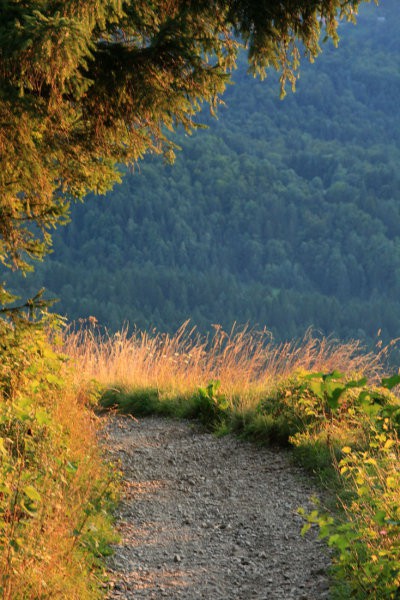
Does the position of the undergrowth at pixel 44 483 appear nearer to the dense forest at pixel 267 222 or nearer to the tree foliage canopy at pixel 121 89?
the tree foliage canopy at pixel 121 89

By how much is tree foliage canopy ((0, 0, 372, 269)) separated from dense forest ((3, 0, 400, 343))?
65041mm

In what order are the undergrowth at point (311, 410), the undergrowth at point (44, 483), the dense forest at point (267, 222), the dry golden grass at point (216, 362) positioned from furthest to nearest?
the dense forest at point (267, 222) < the dry golden grass at point (216, 362) < the undergrowth at point (311, 410) < the undergrowth at point (44, 483)

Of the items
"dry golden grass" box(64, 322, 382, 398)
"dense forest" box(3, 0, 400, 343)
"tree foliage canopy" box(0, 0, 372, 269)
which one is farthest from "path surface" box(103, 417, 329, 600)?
"dense forest" box(3, 0, 400, 343)

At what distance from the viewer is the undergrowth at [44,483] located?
3.18 m

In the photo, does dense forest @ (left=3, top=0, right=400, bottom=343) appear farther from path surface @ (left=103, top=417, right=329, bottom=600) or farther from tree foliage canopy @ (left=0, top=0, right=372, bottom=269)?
tree foliage canopy @ (left=0, top=0, right=372, bottom=269)

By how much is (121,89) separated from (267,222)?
289 feet

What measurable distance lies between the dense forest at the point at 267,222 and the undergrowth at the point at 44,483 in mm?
64497

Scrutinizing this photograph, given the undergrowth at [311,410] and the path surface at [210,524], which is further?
the path surface at [210,524]

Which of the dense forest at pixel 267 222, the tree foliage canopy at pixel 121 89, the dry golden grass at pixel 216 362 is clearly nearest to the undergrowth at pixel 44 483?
the tree foliage canopy at pixel 121 89

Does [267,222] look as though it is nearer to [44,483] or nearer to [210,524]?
[210,524]

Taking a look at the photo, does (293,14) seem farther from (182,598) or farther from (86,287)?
(86,287)

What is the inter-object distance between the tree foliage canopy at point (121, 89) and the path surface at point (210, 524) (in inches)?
78.2

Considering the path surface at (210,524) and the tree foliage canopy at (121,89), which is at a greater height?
the tree foliage canopy at (121,89)

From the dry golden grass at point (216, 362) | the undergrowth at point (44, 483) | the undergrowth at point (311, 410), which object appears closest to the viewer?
the undergrowth at point (44, 483)
